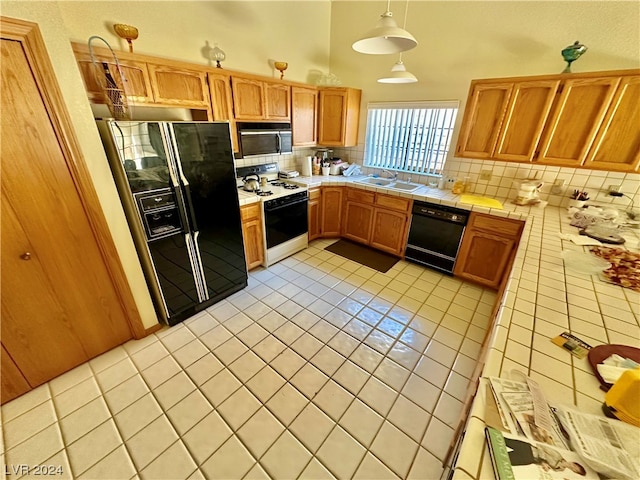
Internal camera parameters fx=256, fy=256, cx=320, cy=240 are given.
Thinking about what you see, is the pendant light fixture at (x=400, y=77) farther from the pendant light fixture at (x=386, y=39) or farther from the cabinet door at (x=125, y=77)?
the cabinet door at (x=125, y=77)

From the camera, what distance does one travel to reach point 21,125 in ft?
4.45

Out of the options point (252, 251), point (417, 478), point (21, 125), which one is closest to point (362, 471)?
point (417, 478)

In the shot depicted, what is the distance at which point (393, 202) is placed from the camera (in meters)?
3.13

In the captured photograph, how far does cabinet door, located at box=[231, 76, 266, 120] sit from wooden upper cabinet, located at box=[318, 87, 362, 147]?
0.99 metres

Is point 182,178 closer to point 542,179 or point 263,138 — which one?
point 263,138

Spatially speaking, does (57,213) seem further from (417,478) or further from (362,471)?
(417,478)

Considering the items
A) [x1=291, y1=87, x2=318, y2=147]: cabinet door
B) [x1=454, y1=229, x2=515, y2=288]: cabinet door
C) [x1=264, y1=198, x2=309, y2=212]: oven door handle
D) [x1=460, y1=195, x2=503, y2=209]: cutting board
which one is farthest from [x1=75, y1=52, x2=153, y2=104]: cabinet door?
[x1=454, y1=229, x2=515, y2=288]: cabinet door

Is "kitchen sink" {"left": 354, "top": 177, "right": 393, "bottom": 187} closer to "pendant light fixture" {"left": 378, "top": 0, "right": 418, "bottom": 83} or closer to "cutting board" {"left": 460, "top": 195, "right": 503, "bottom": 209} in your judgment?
"cutting board" {"left": 460, "top": 195, "right": 503, "bottom": 209}

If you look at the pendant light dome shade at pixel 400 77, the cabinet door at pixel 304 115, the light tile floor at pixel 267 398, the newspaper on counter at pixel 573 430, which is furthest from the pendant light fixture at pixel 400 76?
the newspaper on counter at pixel 573 430

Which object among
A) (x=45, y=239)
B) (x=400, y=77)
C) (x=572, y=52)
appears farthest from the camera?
(x=400, y=77)

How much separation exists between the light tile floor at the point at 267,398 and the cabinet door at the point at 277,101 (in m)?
2.11

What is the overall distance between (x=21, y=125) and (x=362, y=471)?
2564mm

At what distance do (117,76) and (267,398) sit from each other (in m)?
2.55

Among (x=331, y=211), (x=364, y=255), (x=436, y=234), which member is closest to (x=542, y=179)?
(x=436, y=234)
